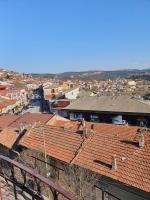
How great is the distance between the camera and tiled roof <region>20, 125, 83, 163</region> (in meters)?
22.4

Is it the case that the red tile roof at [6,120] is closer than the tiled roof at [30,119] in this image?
No

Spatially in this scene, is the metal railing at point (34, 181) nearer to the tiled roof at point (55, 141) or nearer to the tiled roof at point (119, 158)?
the tiled roof at point (119, 158)

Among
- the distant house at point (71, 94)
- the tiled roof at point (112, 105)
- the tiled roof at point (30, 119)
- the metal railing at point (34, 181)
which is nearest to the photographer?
the metal railing at point (34, 181)

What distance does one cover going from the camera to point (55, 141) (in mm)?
24625

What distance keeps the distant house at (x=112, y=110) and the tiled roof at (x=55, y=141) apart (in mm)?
18600

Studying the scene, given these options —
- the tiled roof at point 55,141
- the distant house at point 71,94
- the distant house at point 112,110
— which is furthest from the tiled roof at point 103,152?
the distant house at point 71,94

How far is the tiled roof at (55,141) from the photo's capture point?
73.4 ft

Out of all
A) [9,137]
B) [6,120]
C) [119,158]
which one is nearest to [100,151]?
[119,158]

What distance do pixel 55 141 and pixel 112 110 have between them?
2241 cm

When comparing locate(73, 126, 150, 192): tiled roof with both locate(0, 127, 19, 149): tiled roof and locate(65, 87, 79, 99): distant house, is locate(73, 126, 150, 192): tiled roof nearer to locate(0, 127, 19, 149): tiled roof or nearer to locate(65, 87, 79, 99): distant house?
locate(0, 127, 19, 149): tiled roof

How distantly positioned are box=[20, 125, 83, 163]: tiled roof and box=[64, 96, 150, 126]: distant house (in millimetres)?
18600

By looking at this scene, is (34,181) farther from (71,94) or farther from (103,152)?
(71,94)

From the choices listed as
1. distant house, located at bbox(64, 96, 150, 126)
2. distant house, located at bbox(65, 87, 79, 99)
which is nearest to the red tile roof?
distant house, located at bbox(64, 96, 150, 126)

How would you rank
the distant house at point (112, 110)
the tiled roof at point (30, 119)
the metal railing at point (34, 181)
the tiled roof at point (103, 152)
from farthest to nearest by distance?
1. the distant house at point (112, 110)
2. the tiled roof at point (30, 119)
3. the tiled roof at point (103, 152)
4. the metal railing at point (34, 181)
